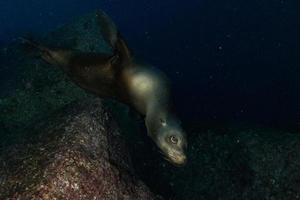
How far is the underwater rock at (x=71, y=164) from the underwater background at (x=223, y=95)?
799mm

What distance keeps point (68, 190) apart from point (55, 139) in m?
0.70

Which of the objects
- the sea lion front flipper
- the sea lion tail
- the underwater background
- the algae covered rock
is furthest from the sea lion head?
the algae covered rock

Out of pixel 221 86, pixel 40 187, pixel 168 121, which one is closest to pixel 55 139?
pixel 40 187

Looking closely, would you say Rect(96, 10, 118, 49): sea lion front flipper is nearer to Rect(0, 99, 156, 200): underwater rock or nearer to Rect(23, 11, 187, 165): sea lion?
Rect(23, 11, 187, 165): sea lion

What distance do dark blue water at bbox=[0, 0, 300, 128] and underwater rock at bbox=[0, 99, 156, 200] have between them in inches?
87.7

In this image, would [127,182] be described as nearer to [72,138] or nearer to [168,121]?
[72,138]

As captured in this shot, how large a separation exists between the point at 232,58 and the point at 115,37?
12.3 metres

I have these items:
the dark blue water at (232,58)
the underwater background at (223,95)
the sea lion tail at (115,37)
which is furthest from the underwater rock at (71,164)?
the dark blue water at (232,58)

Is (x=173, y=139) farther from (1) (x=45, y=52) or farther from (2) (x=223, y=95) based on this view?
(2) (x=223, y=95)

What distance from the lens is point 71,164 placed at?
3.83 m

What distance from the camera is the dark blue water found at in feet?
35.4

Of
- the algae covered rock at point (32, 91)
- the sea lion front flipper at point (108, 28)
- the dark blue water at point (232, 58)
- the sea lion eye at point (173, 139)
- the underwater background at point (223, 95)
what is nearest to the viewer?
the sea lion eye at point (173, 139)

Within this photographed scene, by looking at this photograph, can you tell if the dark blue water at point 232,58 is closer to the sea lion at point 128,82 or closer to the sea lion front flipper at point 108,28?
the sea lion at point 128,82

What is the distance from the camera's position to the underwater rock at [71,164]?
12.0 ft
